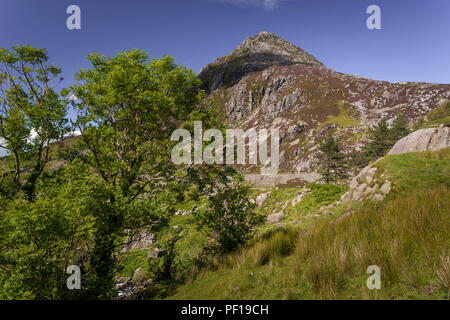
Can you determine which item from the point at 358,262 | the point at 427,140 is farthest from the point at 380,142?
the point at 358,262

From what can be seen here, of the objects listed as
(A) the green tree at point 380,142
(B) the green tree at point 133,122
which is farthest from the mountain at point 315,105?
(B) the green tree at point 133,122

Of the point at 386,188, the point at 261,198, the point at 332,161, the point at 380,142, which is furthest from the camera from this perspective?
the point at 380,142

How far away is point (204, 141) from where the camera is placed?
32.6ft

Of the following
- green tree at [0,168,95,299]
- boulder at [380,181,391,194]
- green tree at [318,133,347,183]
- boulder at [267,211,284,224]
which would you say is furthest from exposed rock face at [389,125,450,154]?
green tree at [0,168,95,299]

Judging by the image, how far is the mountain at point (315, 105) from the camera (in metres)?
80.8

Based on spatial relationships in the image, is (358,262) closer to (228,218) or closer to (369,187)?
(228,218)

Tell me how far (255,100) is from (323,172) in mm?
141404

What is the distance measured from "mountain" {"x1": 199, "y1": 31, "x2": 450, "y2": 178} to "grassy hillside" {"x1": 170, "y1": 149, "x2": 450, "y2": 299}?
4048cm

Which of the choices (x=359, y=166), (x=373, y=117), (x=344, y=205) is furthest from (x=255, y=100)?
(x=344, y=205)

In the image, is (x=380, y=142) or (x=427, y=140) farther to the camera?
(x=380, y=142)

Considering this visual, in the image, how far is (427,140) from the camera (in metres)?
15.1

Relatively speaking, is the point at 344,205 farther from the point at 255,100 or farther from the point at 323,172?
the point at 255,100

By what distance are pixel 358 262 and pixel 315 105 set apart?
133m

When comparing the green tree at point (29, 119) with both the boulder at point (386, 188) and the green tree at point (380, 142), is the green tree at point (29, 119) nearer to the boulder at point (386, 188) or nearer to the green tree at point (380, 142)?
the boulder at point (386, 188)
